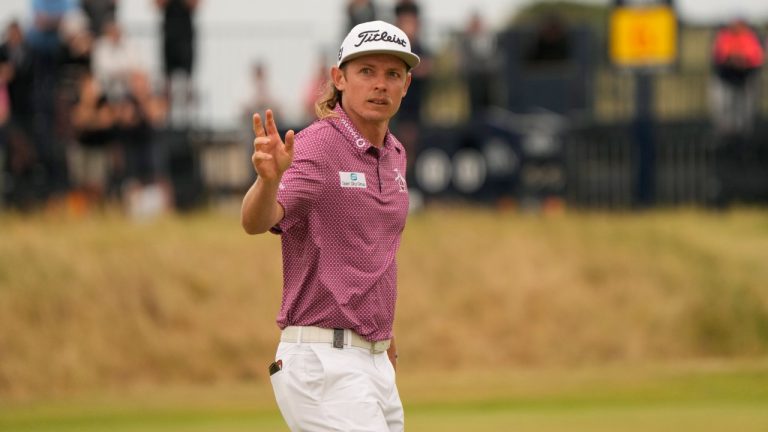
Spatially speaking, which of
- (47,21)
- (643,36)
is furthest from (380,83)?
(643,36)

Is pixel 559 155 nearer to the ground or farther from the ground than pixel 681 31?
nearer to the ground

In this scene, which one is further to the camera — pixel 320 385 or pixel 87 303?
pixel 87 303

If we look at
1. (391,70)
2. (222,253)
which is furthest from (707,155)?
(391,70)

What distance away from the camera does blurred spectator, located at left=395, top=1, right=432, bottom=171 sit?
1911cm

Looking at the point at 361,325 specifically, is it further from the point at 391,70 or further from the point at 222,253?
the point at 222,253

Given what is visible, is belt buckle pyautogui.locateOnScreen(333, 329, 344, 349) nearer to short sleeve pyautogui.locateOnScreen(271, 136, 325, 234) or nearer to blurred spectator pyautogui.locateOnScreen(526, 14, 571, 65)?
short sleeve pyautogui.locateOnScreen(271, 136, 325, 234)

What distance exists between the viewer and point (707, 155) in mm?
21859

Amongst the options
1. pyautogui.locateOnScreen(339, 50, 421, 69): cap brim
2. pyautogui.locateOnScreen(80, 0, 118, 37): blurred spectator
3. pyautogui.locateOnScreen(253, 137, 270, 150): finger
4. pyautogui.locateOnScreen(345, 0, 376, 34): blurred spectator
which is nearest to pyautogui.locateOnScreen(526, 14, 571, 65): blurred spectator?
pyautogui.locateOnScreen(345, 0, 376, 34): blurred spectator

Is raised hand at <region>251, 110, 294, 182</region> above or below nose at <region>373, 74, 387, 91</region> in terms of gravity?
below

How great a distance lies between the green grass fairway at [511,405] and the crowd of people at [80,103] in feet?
10.0

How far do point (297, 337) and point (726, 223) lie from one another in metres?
14.6

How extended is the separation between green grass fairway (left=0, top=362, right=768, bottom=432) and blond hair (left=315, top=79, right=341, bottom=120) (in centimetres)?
621

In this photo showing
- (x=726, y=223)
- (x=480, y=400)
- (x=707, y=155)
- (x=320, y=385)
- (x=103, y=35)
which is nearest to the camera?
(x=320, y=385)

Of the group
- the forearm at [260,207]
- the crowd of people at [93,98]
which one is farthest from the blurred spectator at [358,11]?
the forearm at [260,207]
